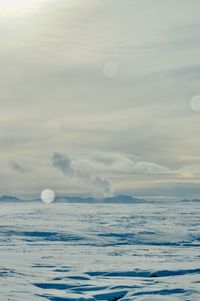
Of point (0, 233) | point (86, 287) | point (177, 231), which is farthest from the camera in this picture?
point (177, 231)

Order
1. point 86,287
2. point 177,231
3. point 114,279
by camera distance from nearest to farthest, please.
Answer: point 86,287 < point 114,279 < point 177,231

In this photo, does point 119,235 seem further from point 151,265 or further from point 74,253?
point 151,265

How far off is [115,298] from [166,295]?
10.7 ft

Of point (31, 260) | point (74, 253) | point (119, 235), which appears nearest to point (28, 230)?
point (119, 235)

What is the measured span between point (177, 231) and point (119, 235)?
47.5 ft

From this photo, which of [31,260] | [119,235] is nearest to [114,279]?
[31,260]

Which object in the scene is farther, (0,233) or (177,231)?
(177,231)

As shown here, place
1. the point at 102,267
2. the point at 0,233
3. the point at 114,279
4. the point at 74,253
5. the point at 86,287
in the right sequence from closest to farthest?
the point at 86,287, the point at 114,279, the point at 102,267, the point at 74,253, the point at 0,233

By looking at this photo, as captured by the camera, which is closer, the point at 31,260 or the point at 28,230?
the point at 31,260

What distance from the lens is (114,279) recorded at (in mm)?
38719

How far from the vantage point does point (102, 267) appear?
4550 cm

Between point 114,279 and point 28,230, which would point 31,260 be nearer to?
point 114,279

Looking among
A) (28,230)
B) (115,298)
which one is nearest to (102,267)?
(115,298)

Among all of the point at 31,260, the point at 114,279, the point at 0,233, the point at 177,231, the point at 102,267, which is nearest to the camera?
the point at 114,279
